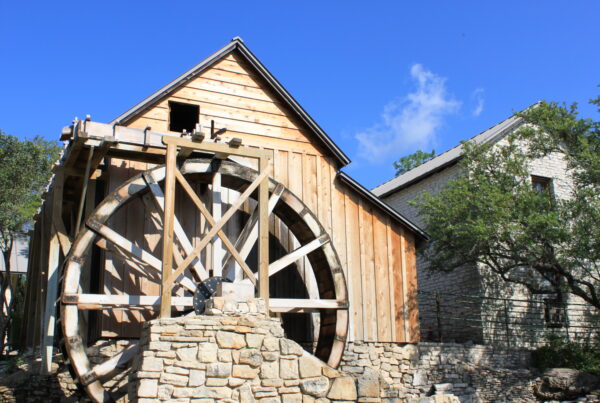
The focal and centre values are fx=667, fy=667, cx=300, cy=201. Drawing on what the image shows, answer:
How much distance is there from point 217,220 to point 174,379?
300 centimetres

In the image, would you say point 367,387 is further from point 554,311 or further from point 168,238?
point 554,311

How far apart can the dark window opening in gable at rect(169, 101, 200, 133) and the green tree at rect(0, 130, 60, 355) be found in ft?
32.5

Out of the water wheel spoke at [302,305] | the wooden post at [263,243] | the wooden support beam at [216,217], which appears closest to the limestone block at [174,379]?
the wooden post at [263,243]

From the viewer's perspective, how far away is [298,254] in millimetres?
10453

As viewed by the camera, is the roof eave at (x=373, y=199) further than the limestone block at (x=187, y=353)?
Yes

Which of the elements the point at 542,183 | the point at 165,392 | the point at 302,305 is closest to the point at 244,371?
the point at 165,392

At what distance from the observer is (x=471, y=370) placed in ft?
41.5

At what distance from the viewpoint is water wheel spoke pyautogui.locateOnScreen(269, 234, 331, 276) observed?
10.2 metres

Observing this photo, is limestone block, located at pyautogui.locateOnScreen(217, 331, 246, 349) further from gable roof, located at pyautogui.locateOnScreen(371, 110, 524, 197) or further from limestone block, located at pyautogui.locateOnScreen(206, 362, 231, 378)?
gable roof, located at pyautogui.locateOnScreen(371, 110, 524, 197)

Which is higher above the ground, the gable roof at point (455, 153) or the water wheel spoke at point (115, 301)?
the gable roof at point (455, 153)

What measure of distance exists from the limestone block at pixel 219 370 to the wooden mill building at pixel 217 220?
91 cm

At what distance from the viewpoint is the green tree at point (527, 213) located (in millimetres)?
13289

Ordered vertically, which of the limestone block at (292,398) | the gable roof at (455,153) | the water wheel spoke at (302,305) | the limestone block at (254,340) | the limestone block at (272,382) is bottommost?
the limestone block at (292,398)

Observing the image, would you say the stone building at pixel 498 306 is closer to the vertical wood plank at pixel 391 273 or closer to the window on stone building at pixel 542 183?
the window on stone building at pixel 542 183
